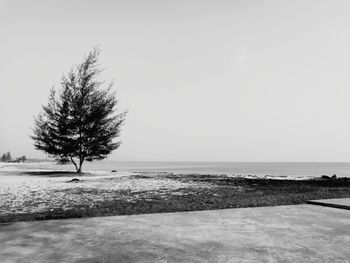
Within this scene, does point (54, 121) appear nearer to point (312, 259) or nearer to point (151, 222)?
point (151, 222)

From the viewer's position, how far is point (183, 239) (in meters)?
4.41

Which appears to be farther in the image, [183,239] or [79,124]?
[79,124]

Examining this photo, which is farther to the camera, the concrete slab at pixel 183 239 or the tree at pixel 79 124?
the tree at pixel 79 124

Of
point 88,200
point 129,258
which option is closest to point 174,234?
point 129,258

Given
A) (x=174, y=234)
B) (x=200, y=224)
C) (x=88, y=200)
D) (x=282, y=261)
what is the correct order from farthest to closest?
(x=88, y=200)
(x=200, y=224)
(x=174, y=234)
(x=282, y=261)

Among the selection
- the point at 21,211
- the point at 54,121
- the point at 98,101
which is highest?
the point at 98,101

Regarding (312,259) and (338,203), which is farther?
(338,203)

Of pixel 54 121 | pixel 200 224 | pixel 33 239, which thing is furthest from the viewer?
pixel 54 121

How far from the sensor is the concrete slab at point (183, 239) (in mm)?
3666

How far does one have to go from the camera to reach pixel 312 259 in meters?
3.58

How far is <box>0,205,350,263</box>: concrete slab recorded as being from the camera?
144 inches

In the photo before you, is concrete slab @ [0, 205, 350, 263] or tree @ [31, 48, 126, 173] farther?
tree @ [31, 48, 126, 173]

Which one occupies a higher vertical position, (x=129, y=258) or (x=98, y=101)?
(x=98, y=101)

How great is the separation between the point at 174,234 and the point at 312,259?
78.0 inches
